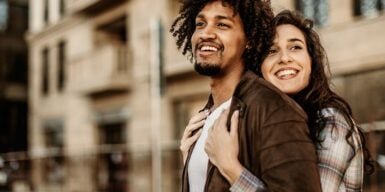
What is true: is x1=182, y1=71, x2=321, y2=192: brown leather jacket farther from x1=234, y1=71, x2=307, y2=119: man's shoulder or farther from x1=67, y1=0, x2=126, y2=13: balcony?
x1=67, y1=0, x2=126, y2=13: balcony

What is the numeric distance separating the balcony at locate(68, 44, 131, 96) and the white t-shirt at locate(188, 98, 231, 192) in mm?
16422

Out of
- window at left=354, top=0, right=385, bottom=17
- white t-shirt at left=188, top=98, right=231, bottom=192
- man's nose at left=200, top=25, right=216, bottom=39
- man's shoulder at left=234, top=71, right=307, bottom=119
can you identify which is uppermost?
window at left=354, top=0, right=385, bottom=17

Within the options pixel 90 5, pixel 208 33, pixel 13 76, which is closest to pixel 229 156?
pixel 208 33

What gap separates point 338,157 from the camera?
7.70ft

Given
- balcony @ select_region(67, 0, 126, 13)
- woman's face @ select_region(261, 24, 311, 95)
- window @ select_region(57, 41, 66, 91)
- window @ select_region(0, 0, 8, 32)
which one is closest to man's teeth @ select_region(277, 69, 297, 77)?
woman's face @ select_region(261, 24, 311, 95)

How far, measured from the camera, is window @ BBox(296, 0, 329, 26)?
512 inches

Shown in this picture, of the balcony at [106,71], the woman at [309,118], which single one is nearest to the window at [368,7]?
the balcony at [106,71]

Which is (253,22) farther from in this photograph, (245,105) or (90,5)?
(90,5)

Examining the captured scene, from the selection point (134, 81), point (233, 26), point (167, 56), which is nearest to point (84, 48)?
point (134, 81)

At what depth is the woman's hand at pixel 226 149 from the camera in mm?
2201

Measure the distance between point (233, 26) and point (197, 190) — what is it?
26.9 inches

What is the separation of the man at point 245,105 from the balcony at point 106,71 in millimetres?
16177

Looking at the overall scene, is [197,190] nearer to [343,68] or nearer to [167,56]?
[343,68]

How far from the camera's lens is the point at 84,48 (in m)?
22.2
